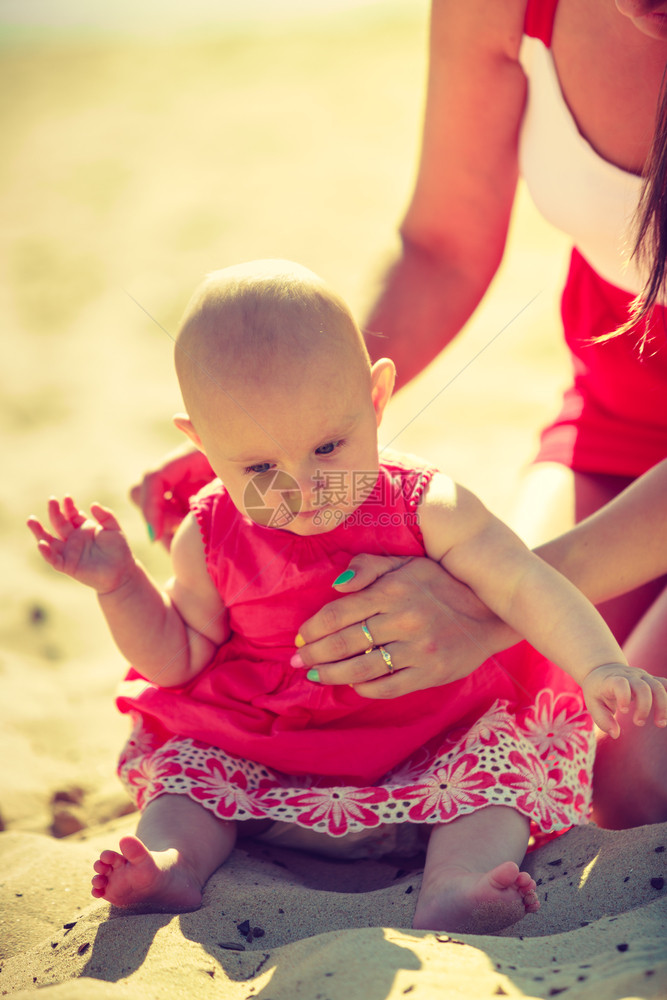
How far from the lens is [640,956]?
1222 mm

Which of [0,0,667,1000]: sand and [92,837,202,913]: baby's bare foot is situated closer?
[0,0,667,1000]: sand

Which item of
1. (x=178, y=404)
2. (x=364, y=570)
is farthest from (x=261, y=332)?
(x=178, y=404)

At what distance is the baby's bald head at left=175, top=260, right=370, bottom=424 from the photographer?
153cm

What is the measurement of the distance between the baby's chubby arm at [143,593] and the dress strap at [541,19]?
1.37 m

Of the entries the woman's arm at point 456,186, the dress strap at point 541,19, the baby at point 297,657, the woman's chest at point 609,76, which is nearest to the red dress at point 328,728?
the baby at point 297,657

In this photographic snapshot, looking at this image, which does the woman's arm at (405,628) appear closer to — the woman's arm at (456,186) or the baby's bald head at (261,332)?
the baby's bald head at (261,332)

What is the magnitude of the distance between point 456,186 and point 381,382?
0.91m

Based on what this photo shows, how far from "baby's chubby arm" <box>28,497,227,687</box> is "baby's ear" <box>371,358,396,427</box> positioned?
45 cm

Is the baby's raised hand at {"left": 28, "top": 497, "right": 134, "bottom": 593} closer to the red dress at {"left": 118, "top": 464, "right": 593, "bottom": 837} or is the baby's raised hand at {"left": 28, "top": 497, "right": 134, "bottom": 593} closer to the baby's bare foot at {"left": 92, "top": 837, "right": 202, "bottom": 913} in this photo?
the red dress at {"left": 118, "top": 464, "right": 593, "bottom": 837}

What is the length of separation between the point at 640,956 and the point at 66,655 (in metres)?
1.92

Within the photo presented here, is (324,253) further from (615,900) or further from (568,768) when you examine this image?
(615,900)

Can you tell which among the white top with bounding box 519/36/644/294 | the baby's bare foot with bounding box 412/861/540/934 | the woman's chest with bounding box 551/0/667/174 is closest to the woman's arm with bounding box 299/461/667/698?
the baby's bare foot with bounding box 412/861/540/934

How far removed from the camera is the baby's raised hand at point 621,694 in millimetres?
1361

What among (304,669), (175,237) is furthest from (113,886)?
(175,237)
